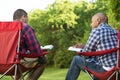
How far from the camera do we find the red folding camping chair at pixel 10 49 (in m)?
4.67

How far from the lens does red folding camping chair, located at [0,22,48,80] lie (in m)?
4.67

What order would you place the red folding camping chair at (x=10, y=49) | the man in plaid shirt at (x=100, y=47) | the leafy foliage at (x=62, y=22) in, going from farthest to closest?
the leafy foliage at (x=62, y=22) < the red folding camping chair at (x=10, y=49) < the man in plaid shirt at (x=100, y=47)

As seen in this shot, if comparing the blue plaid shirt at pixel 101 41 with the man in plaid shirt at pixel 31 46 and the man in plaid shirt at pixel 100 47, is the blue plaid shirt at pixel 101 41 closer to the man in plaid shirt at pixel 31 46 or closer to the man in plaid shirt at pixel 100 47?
the man in plaid shirt at pixel 100 47

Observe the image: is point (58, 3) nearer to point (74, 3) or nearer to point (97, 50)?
point (74, 3)

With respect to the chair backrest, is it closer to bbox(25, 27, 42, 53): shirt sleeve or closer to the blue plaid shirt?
bbox(25, 27, 42, 53): shirt sleeve

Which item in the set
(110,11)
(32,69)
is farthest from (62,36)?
(32,69)

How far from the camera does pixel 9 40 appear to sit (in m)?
4.75

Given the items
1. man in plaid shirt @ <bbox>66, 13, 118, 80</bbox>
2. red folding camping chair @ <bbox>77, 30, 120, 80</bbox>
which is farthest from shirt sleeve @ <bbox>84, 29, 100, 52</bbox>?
red folding camping chair @ <bbox>77, 30, 120, 80</bbox>

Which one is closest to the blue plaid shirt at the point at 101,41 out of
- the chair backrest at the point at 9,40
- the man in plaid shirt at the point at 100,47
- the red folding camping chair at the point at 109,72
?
the man in plaid shirt at the point at 100,47

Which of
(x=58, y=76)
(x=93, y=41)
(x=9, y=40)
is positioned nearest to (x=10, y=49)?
(x=9, y=40)

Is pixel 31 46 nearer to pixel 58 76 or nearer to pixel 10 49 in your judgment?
pixel 10 49

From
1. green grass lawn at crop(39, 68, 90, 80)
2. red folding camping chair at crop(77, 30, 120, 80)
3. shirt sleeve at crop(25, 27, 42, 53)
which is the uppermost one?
shirt sleeve at crop(25, 27, 42, 53)

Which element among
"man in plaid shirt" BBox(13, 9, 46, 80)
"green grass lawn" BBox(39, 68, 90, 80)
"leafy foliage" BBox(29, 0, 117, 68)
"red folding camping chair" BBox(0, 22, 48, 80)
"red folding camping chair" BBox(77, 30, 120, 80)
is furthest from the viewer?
"leafy foliage" BBox(29, 0, 117, 68)

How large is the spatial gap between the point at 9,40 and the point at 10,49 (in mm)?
111
